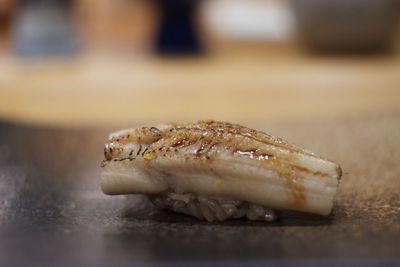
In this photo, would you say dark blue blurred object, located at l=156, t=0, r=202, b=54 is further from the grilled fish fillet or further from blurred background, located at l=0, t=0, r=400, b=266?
the grilled fish fillet

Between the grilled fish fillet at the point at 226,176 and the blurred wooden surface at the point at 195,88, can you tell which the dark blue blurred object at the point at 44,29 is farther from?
the grilled fish fillet at the point at 226,176

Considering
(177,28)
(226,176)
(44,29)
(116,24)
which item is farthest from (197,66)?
(226,176)

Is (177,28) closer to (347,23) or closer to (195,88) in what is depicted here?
(195,88)

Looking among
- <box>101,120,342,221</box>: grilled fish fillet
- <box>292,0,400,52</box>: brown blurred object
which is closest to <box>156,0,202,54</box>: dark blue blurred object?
<box>292,0,400,52</box>: brown blurred object

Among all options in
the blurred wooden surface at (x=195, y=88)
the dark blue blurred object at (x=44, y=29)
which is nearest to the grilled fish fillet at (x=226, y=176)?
the blurred wooden surface at (x=195, y=88)

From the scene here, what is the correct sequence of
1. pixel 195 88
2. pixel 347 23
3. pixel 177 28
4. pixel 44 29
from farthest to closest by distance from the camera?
1. pixel 177 28
2. pixel 347 23
3. pixel 44 29
4. pixel 195 88

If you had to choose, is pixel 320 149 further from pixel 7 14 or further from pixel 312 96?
pixel 7 14

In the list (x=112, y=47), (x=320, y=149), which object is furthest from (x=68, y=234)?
(x=112, y=47)
